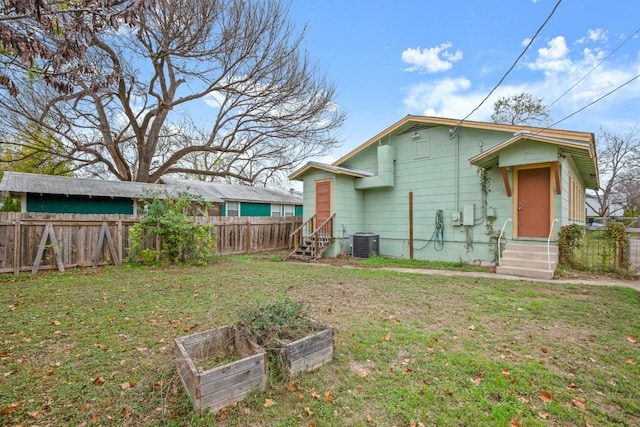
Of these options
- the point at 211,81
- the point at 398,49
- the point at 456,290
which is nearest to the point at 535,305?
the point at 456,290

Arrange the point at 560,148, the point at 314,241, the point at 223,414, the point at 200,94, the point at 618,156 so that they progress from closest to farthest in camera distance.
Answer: the point at 223,414, the point at 560,148, the point at 314,241, the point at 200,94, the point at 618,156

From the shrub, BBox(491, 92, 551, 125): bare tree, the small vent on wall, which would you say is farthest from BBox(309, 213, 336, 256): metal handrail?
BBox(491, 92, 551, 125): bare tree

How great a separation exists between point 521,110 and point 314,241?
65.2 ft

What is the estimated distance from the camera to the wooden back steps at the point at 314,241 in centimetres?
1070

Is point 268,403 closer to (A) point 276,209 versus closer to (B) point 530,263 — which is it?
(B) point 530,263

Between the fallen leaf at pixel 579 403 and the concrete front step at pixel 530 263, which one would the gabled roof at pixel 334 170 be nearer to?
the concrete front step at pixel 530 263

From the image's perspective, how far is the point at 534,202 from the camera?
327 inches

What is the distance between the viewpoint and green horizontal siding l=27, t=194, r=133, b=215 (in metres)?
11.4

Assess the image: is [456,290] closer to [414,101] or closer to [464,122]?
[464,122]

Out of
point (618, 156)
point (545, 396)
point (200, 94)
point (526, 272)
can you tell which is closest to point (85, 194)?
point (200, 94)

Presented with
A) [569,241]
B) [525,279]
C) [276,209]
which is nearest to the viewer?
[525,279]

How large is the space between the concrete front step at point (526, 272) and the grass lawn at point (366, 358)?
108cm

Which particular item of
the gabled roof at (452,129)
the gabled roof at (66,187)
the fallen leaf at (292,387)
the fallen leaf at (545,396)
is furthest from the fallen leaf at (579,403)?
the gabled roof at (66,187)

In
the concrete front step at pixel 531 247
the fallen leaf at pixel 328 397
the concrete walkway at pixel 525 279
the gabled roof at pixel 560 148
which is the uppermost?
the gabled roof at pixel 560 148
